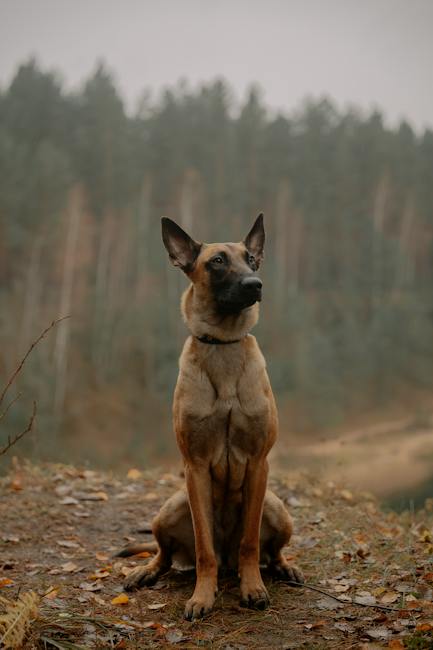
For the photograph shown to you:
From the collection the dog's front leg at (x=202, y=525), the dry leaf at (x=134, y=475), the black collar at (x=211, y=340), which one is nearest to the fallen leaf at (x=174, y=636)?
the dog's front leg at (x=202, y=525)

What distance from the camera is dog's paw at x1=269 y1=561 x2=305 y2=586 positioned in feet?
14.1

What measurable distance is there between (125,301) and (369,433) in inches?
411

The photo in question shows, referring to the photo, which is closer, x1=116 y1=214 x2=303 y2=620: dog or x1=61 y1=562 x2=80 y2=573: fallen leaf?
x1=116 y1=214 x2=303 y2=620: dog

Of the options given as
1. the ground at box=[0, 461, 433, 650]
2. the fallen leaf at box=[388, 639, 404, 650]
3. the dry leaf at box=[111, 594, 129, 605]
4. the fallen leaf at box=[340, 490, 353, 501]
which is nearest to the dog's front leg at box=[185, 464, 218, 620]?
the ground at box=[0, 461, 433, 650]

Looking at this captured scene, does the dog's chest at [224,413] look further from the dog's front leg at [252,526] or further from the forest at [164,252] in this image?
the forest at [164,252]

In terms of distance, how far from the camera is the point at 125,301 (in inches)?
898

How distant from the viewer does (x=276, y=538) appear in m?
4.27

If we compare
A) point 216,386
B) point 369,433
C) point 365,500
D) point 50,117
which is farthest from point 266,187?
point 216,386

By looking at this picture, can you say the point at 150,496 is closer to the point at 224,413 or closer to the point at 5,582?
the point at 5,582

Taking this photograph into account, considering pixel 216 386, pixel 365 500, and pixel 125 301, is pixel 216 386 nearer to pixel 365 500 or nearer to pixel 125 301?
pixel 365 500

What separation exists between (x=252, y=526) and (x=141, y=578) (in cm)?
103

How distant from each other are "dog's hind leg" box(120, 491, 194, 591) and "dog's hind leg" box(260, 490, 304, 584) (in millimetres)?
548

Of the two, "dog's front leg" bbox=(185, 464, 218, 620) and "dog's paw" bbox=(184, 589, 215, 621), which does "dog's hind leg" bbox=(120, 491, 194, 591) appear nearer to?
"dog's front leg" bbox=(185, 464, 218, 620)

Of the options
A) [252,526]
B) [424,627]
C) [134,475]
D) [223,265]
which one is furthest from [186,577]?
[134,475]
